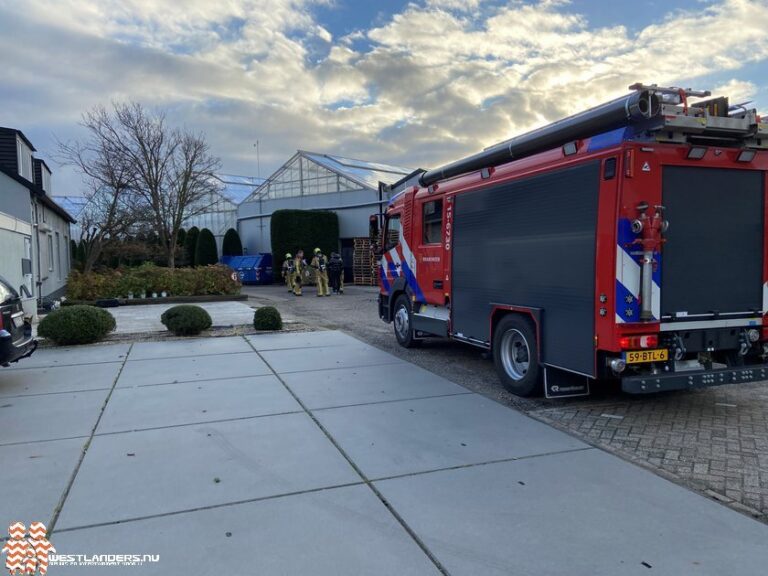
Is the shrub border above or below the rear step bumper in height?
below

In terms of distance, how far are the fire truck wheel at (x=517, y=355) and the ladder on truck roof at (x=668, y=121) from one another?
2.00 meters

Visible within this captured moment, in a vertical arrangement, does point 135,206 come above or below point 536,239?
above

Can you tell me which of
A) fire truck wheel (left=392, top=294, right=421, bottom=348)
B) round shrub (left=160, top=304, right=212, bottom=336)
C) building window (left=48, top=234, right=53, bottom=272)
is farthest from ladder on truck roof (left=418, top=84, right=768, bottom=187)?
building window (left=48, top=234, right=53, bottom=272)

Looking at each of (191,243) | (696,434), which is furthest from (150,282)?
(191,243)

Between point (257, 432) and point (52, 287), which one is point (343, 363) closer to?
point (257, 432)

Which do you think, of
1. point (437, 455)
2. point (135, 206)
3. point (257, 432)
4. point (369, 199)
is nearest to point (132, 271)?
point (135, 206)

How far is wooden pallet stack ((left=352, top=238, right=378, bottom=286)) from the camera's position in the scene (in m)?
28.7

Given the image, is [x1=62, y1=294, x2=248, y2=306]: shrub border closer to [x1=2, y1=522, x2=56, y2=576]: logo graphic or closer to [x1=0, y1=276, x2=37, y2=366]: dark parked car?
[x1=0, y1=276, x2=37, y2=366]: dark parked car

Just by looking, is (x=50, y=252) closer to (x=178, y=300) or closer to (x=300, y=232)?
(x=178, y=300)

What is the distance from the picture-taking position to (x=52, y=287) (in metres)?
22.2

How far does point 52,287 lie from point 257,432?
21014 mm

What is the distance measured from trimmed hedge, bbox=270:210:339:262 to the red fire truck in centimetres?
2423

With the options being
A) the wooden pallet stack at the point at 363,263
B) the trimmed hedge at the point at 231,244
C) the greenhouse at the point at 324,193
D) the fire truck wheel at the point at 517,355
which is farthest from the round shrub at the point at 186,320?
the trimmed hedge at the point at 231,244

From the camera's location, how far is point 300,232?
29938 mm
